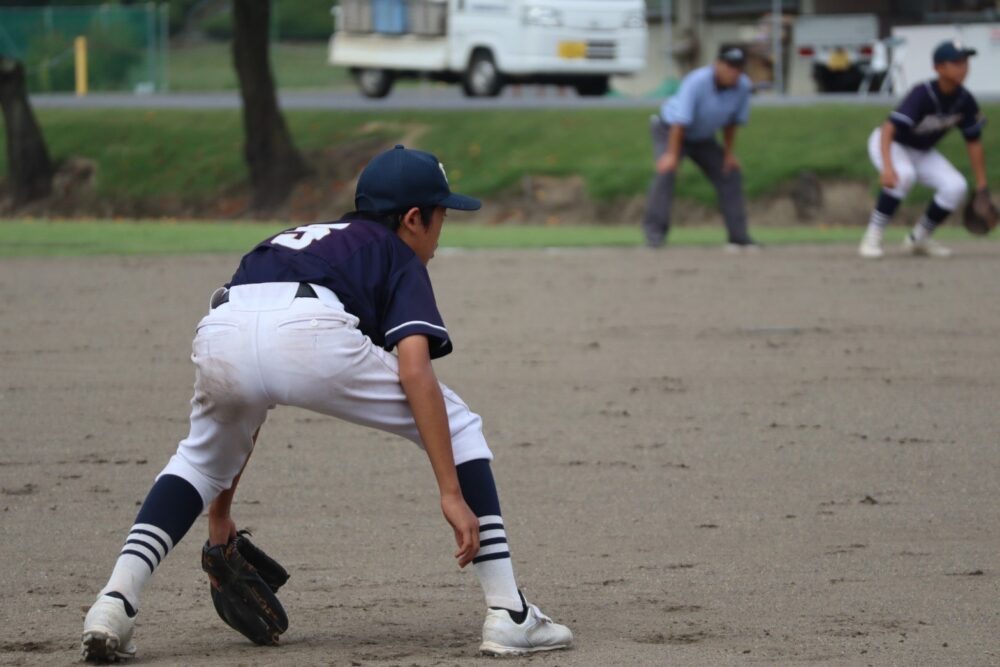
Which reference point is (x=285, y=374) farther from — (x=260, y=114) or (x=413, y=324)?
(x=260, y=114)

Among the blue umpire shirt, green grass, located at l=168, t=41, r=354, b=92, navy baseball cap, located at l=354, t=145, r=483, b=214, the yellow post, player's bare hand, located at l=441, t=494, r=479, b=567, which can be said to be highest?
navy baseball cap, located at l=354, t=145, r=483, b=214

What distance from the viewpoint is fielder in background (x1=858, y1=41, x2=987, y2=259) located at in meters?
13.7

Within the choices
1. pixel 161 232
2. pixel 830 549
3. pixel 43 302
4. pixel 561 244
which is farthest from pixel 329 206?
pixel 830 549

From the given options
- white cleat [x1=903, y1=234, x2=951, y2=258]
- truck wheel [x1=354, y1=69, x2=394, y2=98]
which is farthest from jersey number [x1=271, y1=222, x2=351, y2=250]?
truck wheel [x1=354, y1=69, x2=394, y2=98]

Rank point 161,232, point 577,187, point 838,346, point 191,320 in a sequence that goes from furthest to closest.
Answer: point 577,187, point 161,232, point 191,320, point 838,346

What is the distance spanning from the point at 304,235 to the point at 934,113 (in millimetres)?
10478

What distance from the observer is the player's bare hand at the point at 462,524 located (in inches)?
157

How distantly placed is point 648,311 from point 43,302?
4.15m

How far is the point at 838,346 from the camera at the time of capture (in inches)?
387

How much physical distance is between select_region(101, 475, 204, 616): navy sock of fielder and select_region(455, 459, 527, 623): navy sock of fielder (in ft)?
2.23

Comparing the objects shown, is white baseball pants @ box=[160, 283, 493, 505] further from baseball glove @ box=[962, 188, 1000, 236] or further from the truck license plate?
the truck license plate

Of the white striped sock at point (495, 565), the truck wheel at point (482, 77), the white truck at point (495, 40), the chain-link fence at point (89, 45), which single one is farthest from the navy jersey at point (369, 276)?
the chain-link fence at point (89, 45)

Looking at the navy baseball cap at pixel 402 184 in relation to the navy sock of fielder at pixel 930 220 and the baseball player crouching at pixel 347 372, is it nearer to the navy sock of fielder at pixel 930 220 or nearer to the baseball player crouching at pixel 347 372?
the baseball player crouching at pixel 347 372

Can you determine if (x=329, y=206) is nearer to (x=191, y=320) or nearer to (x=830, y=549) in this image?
(x=191, y=320)
